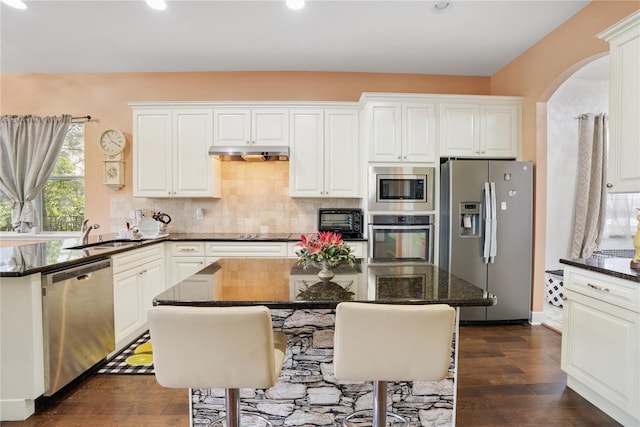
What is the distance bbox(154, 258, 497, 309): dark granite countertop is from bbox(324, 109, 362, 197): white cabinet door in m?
1.93

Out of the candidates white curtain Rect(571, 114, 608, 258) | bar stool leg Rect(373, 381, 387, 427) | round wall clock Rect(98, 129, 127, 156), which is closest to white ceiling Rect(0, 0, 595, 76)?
round wall clock Rect(98, 129, 127, 156)

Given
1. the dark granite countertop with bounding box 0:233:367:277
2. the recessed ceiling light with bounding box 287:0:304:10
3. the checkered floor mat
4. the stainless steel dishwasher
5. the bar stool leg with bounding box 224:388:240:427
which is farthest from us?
the recessed ceiling light with bounding box 287:0:304:10

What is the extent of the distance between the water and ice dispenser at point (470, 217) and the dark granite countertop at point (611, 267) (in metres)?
1.21

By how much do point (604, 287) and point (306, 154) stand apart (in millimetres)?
2913

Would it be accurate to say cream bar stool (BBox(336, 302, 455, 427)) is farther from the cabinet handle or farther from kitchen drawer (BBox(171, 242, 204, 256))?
kitchen drawer (BBox(171, 242, 204, 256))

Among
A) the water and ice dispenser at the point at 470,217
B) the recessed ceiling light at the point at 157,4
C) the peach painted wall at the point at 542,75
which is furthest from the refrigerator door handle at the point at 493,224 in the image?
the recessed ceiling light at the point at 157,4

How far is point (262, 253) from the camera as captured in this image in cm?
371

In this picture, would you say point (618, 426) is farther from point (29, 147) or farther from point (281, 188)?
point (29, 147)

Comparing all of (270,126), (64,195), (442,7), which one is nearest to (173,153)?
(270,126)

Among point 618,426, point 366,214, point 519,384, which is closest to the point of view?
point 618,426

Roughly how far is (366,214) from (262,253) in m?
1.23

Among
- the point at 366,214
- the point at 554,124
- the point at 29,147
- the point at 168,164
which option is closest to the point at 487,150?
the point at 554,124

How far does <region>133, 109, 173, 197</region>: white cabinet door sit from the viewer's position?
3922 millimetres

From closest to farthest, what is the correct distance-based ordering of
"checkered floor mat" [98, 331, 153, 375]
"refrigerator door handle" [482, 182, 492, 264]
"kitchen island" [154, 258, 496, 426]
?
"kitchen island" [154, 258, 496, 426]
"checkered floor mat" [98, 331, 153, 375]
"refrigerator door handle" [482, 182, 492, 264]
